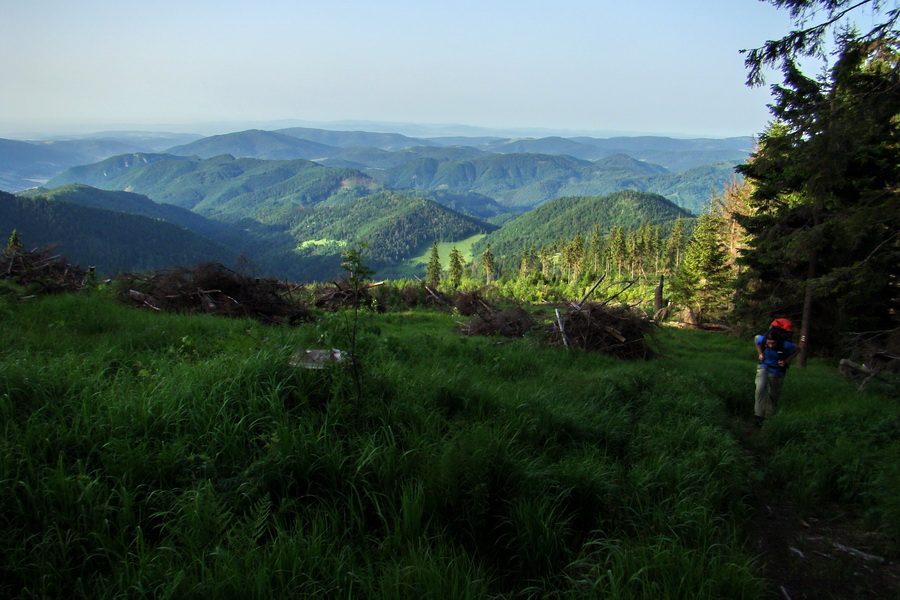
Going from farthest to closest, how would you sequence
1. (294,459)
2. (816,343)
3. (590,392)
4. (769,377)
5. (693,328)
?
(693,328) → (816,343) → (769,377) → (590,392) → (294,459)

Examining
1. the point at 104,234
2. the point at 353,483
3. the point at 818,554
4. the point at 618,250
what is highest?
the point at 353,483

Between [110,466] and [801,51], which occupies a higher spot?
[801,51]

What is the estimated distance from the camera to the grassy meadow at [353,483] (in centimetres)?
254

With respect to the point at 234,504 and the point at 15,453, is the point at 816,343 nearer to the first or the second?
the point at 234,504

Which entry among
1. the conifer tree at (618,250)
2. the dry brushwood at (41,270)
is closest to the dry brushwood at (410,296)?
the dry brushwood at (41,270)

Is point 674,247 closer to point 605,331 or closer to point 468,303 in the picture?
point 468,303

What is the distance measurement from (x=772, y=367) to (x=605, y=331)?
181 inches

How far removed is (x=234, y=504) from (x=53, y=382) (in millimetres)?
2398

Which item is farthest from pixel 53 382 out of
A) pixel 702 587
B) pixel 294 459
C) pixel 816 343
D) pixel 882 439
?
pixel 816 343

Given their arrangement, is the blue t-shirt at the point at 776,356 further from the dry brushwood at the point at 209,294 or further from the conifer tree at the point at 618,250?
the conifer tree at the point at 618,250

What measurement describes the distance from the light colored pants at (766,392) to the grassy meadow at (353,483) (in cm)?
190

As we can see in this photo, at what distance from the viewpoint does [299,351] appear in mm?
4863

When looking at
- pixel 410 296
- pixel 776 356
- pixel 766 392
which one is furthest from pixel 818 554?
pixel 410 296

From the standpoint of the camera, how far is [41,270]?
10.8m
